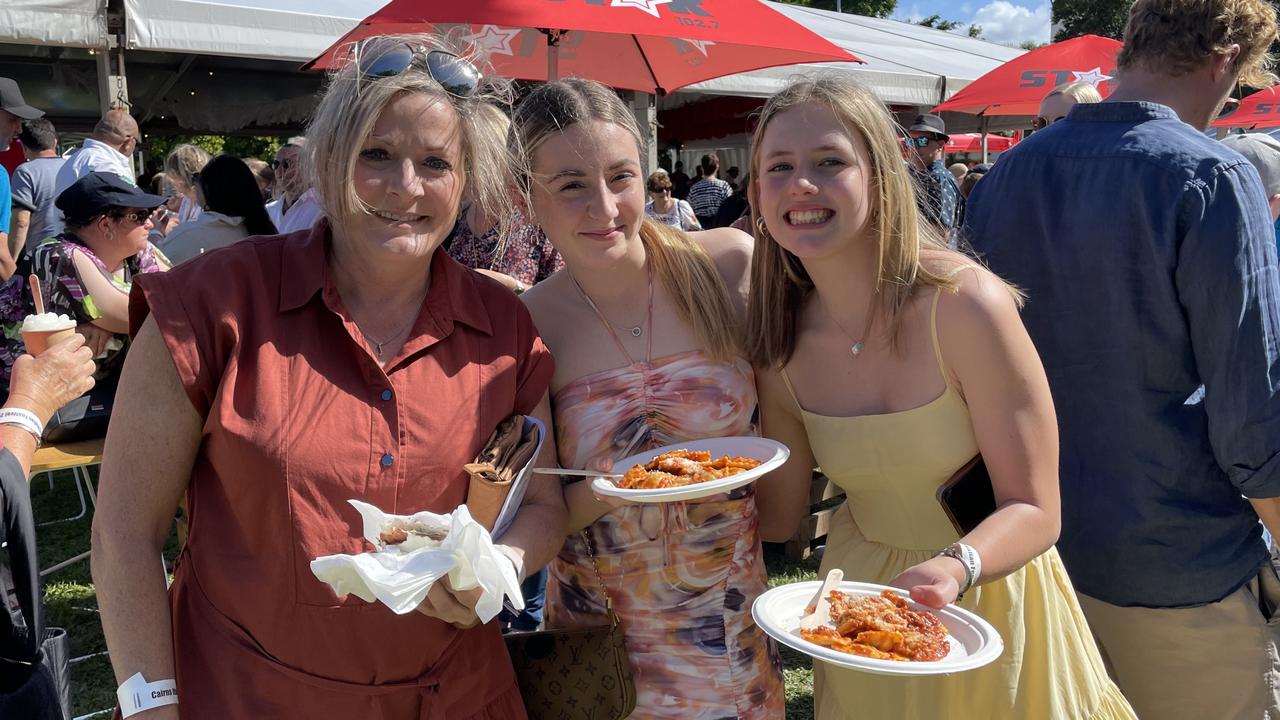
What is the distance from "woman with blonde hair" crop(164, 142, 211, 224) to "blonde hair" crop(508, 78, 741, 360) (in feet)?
21.4

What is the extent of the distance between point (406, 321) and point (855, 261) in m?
1.03

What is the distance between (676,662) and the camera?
2.23 metres

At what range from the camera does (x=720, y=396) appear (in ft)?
7.56

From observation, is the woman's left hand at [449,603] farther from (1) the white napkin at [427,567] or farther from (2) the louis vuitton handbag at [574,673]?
(2) the louis vuitton handbag at [574,673]

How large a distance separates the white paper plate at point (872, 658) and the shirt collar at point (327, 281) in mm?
788

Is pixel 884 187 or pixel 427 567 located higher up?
pixel 884 187

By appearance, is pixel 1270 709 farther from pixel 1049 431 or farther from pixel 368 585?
pixel 368 585

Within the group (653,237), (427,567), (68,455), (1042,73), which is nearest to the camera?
(427,567)

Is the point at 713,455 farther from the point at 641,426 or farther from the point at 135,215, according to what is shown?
the point at 135,215

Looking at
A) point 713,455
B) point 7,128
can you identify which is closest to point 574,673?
point 713,455

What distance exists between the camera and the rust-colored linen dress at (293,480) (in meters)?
1.60

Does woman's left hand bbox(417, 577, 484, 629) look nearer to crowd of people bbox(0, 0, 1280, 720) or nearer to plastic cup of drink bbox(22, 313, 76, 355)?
crowd of people bbox(0, 0, 1280, 720)

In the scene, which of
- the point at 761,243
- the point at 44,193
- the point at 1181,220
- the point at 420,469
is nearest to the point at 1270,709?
the point at 1181,220

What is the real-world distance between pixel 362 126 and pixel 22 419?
50.1 inches
